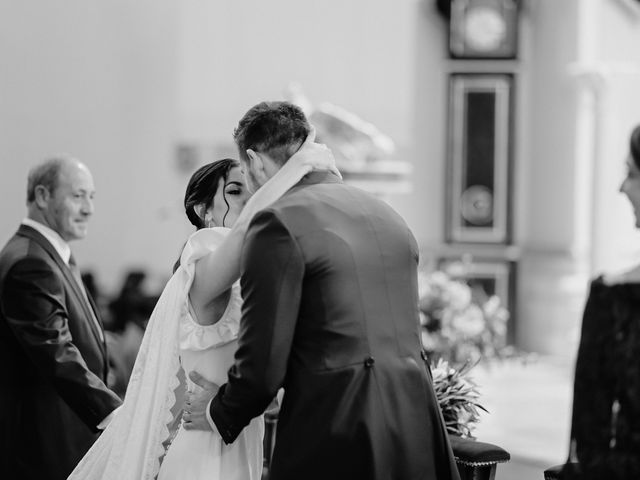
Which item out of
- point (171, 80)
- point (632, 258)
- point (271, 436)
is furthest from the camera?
point (171, 80)

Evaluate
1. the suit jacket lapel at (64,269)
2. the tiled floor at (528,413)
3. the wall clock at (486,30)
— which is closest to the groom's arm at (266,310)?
the suit jacket lapel at (64,269)

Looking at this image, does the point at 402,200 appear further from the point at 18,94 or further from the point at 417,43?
the point at 18,94

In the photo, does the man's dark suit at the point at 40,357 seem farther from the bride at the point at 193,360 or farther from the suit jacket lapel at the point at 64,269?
the bride at the point at 193,360

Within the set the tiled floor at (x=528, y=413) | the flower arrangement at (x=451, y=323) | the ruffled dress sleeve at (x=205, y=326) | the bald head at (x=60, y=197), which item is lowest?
the tiled floor at (x=528, y=413)

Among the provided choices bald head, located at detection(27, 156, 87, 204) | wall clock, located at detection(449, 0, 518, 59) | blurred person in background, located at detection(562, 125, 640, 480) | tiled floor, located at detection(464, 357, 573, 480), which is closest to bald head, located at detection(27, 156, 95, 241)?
bald head, located at detection(27, 156, 87, 204)

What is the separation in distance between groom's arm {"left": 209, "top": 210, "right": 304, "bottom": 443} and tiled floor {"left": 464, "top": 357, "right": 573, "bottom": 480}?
232 centimetres

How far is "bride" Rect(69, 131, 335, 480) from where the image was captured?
2.74m

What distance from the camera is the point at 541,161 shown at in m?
11.1

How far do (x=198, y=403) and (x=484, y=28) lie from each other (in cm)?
903

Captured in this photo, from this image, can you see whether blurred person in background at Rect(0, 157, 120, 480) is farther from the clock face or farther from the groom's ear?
the clock face

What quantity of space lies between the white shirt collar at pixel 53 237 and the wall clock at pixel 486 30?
783cm

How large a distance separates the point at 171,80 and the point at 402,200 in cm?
283

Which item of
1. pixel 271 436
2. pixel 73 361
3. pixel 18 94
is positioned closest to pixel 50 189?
pixel 73 361

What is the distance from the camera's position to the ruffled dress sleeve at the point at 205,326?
2848 millimetres
